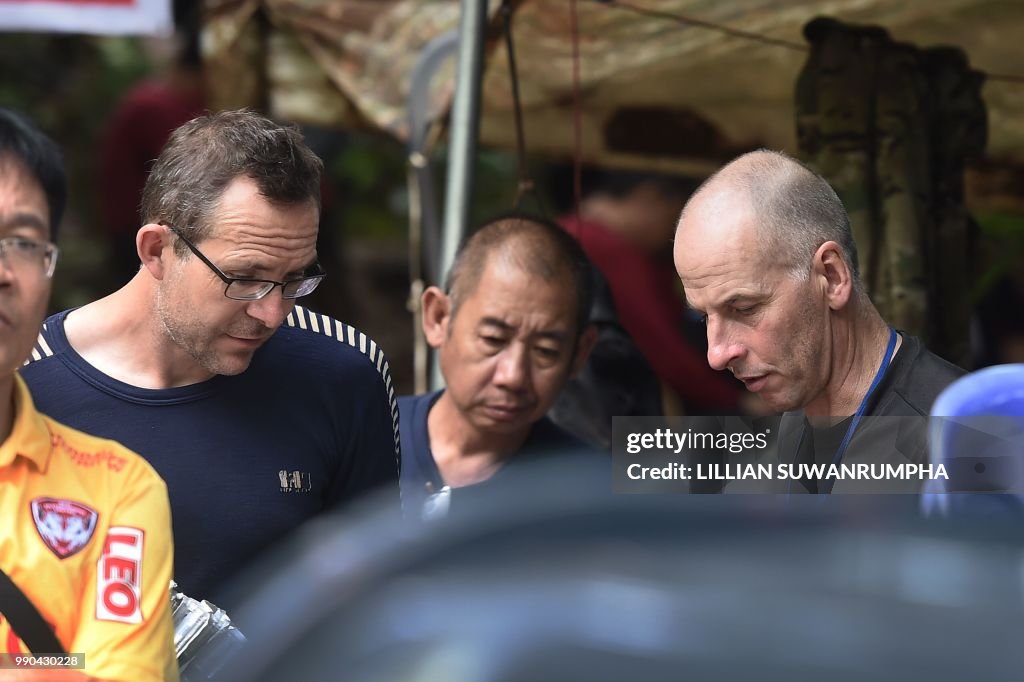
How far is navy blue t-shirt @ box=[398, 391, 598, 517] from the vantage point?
2877 millimetres

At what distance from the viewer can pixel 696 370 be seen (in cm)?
437

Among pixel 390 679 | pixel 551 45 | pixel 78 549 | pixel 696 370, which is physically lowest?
pixel 390 679

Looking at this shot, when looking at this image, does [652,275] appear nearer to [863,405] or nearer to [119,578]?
[863,405]

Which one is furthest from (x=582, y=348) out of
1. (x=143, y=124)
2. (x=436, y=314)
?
(x=143, y=124)

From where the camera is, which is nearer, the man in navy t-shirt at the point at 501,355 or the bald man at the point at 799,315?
the bald man at the point at 799,315

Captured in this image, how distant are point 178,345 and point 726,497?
100 centimetres

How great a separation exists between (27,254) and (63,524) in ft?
1.09

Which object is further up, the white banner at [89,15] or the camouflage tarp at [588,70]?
the white banner at [89,15]

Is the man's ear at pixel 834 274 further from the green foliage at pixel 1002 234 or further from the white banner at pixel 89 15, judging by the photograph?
the white banner at pixel 89 15

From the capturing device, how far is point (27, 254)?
5.57 ft

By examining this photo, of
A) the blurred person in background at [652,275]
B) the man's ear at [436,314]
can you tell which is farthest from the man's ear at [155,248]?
the blurred person in background at [652,275]

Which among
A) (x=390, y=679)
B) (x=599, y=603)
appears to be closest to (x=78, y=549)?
(x=390, y=679)

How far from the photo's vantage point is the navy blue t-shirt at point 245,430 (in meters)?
2.10

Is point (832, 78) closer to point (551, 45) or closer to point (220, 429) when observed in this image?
point (551, 45)
